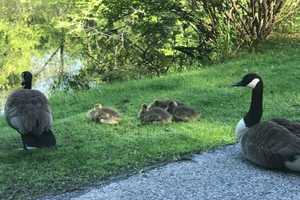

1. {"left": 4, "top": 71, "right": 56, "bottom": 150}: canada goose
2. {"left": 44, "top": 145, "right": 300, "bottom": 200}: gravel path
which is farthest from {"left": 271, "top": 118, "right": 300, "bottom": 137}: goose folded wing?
{"left": 4, "top": 71, "right": 56, "bottom": 150}: canada goose

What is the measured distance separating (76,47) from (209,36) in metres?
13.1

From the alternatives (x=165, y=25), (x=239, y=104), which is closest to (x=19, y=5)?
(x=165, y=25)

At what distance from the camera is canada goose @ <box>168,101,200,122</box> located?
28.3 ft

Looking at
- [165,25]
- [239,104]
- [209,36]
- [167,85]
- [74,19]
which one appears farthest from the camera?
[74,19]

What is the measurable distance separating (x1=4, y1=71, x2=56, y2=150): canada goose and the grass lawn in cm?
26

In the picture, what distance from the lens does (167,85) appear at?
11.8 m

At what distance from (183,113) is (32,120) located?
261 cm

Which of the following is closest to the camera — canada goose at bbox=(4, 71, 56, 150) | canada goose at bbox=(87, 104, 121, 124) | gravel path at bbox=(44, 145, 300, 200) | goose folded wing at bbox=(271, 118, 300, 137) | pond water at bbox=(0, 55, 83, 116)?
gravel path at bbox=(44, 145, 300, 200)

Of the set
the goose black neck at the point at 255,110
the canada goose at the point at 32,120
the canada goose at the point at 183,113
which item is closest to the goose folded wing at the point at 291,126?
the goose black neck at the point at 255,110

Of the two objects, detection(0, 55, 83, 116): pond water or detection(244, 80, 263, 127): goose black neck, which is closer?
detection(244, 80, 263, 127): goose black neck

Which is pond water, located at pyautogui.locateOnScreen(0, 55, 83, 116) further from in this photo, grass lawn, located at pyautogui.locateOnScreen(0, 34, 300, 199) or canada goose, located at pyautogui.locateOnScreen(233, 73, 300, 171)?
canada goose, located at pyautogui.locateOnScreen(233, 73, 300, 171)

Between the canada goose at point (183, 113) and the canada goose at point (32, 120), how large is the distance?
2.20 m

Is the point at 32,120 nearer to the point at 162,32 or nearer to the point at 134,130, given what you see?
the point at 134,130

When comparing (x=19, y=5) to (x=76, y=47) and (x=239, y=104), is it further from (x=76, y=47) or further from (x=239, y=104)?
(x=239, y=104)
